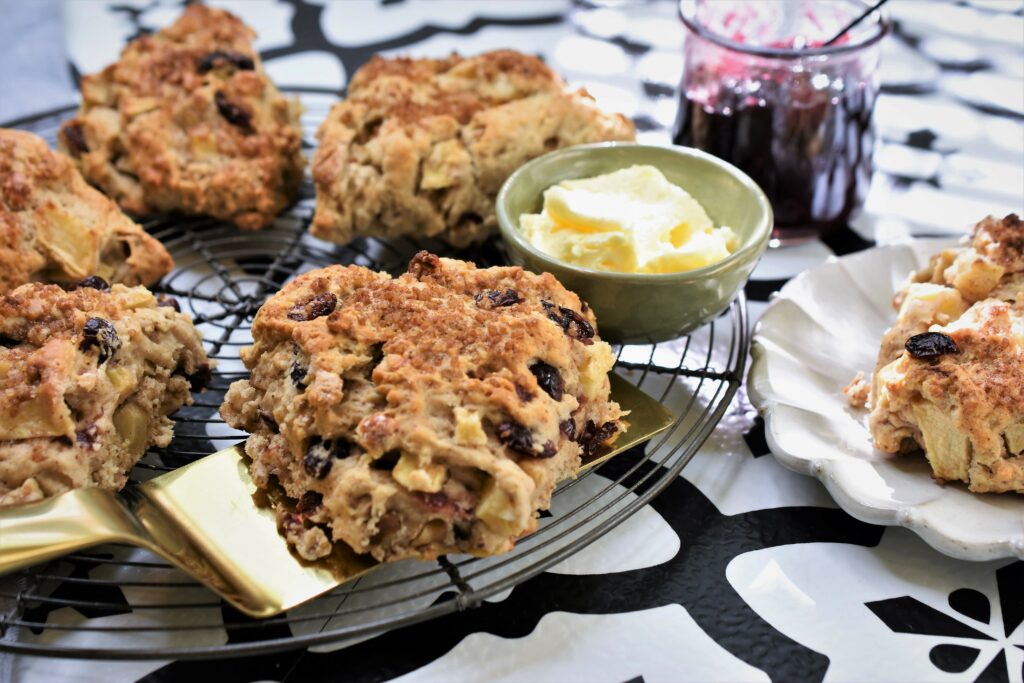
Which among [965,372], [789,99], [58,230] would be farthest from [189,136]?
[965,372]

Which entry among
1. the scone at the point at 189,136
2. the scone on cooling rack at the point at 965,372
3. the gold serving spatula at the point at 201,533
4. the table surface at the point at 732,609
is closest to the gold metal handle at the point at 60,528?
the gold serving spatula at the point at 201,533

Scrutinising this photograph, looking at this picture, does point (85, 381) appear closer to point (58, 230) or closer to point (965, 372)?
point (58, 230)

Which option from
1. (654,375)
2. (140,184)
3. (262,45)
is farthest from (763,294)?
(262,45)

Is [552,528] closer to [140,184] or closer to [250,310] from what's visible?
[250,310]

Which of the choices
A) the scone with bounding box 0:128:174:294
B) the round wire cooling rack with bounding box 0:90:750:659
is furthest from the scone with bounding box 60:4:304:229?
the scone with bounding box 0:128:174:294

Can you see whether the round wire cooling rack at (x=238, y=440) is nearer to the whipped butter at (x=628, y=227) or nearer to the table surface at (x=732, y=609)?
the table surface at (x=732, y=609)

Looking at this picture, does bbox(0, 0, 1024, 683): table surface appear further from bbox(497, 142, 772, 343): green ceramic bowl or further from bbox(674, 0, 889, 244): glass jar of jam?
bbox(497, 142, 772, 343): green ceramic bowl
